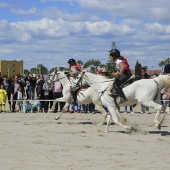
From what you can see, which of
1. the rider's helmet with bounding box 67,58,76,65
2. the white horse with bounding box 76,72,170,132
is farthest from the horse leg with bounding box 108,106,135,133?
the rider's helmet with bounding box 67,58,76,65

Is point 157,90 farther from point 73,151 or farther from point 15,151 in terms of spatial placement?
point 15,151

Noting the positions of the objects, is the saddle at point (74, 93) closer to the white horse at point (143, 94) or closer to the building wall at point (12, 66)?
the white horse at point (143, 94)

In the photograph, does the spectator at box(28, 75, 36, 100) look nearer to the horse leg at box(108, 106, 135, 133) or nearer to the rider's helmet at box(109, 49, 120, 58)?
the horse leg at box(108, 106, 135, 133)

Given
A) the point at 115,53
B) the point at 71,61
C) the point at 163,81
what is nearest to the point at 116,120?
the point at 163,81

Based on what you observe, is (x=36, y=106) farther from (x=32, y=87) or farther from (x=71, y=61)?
(x=71, y=61)

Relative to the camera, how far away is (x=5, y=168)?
7512 millimetres

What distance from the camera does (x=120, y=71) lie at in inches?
494

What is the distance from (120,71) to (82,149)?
11.7 feet

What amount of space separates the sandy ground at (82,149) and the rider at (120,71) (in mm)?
1291

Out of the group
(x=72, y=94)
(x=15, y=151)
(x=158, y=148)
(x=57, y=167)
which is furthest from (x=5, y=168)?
(x=72, y=94)

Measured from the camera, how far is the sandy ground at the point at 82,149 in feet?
25.7

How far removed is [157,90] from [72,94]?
4548mm

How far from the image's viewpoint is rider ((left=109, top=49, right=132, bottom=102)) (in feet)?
41.1

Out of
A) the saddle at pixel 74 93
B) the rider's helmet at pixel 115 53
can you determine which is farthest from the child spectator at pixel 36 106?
the rider's helmet at pixel 115 53
